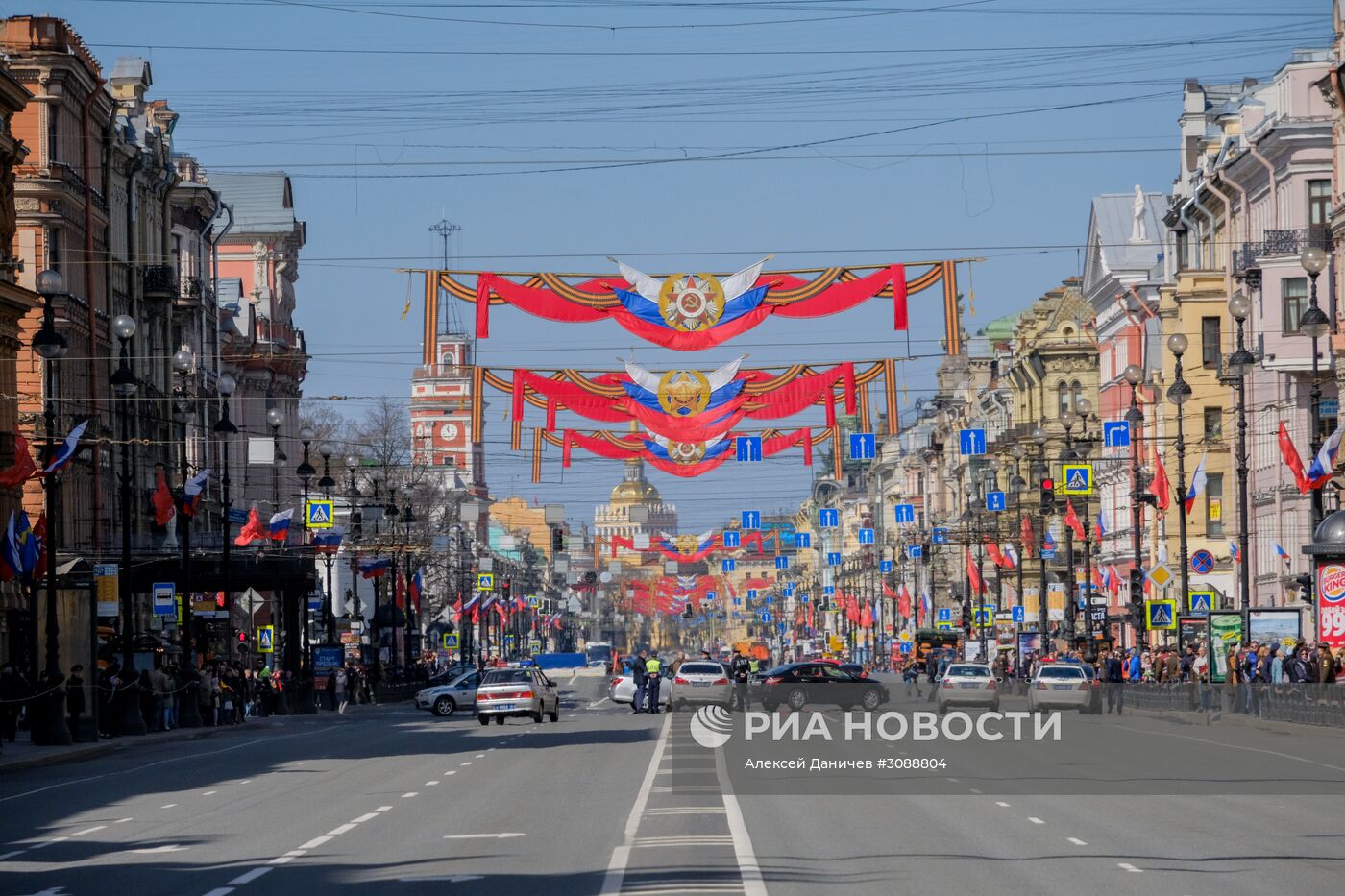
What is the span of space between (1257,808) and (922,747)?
15849mm

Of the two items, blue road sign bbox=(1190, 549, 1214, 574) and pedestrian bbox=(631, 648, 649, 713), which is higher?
blue road sign bbox=(1190, 549, 1214, 574)

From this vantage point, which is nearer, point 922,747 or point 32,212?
point 922,747

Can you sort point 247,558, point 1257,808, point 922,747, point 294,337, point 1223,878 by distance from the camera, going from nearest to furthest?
point 1223,878 → point 1257,808 → point 922,747 → point 247,558 → point 294,337

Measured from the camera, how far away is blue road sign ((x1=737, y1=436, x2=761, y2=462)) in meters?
53.7

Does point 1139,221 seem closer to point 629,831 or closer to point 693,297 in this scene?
point 693,297

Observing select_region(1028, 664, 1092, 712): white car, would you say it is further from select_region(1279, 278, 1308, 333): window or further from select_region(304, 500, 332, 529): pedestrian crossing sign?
select_region(304, 500, 332, 529): pedestrian crossing sign

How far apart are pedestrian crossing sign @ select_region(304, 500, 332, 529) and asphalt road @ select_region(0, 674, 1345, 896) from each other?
30.3 m

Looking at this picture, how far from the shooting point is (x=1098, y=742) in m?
39.0

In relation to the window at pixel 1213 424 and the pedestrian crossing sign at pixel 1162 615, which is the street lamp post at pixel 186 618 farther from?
the window at pixel 1213 424

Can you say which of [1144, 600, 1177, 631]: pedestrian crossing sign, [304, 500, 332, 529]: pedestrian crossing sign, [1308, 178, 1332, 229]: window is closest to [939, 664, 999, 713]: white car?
[1144, 600, 1177, 631]: pedestrian crossing sign

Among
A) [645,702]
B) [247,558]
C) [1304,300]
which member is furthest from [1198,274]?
[247,558]

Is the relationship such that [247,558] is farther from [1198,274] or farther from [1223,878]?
[1223,878]

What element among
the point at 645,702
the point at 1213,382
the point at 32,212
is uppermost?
Result: the point at 32,212

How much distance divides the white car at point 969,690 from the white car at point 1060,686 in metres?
1.14
